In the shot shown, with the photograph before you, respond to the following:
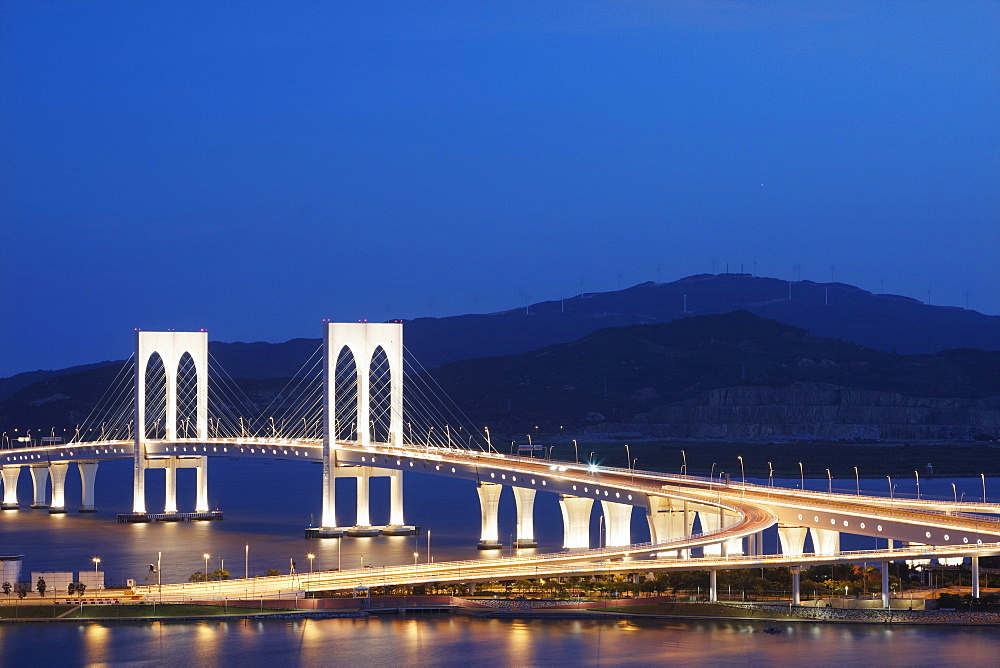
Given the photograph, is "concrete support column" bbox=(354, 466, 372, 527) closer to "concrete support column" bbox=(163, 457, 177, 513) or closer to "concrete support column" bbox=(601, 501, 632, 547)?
"concrete support column" bbox=(601, 501, 632, 547)

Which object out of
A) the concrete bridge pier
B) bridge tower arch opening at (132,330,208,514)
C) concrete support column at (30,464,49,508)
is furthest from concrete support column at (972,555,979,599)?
concrete support column at (30,464,49,508)

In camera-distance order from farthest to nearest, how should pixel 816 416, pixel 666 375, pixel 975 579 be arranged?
1. pixel 666 375
2. pixel 816 416
3. pixel 975 579

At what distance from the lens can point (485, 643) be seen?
37625mm

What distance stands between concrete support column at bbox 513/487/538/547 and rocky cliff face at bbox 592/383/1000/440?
290 feet

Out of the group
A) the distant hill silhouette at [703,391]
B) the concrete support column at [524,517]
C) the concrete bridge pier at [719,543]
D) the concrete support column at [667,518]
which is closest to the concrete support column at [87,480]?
the concrete support column at [524,517]

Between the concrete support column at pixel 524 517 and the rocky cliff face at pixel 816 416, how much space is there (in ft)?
290

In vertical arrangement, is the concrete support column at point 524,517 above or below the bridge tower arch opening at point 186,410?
below

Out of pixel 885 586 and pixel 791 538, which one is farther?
pixel 791 538

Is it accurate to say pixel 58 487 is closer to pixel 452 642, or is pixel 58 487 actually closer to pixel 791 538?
pixel 791 538

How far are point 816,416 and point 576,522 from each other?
325 feet

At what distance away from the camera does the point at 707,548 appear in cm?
4475

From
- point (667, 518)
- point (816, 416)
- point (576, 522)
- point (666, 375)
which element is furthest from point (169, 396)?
point (666, 375)

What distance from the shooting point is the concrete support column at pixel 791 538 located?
1752 inches

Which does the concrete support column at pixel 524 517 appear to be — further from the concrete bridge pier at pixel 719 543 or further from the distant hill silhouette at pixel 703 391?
the distant hill silhouette at pixel 703 391
